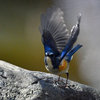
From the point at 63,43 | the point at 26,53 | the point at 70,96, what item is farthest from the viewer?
the point at 26,53

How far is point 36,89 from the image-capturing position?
1193mm

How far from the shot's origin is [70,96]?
129 centimetres

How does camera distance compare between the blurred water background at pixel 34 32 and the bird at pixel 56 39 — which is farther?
the blurred water background at pixel 34 32

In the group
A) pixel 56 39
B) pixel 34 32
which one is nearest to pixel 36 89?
pixel 56 39

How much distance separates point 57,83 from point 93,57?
0.79 metres

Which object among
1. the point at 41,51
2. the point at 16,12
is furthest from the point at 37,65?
the point at 16,12

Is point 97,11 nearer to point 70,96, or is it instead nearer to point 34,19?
point 34,19

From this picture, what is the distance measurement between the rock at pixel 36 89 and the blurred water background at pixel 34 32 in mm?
698

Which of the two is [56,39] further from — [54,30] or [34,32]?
[34,32]

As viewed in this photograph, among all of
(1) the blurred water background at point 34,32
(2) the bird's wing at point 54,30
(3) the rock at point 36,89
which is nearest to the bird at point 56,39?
(2) the bird's wing at point 54,30

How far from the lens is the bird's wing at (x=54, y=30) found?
1.07 metres

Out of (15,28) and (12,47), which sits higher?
(15,28)

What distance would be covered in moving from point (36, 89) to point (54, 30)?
46 cm

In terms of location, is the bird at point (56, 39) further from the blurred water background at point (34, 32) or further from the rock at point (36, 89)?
the blurred water background at point (34, 32)
